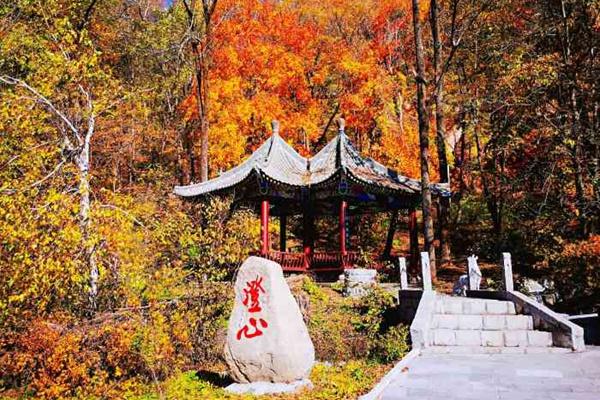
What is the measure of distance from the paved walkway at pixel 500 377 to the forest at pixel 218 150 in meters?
1.08

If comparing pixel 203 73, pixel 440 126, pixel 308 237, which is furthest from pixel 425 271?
pixel 203 73

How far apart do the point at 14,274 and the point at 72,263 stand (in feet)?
2.29

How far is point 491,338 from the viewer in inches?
349

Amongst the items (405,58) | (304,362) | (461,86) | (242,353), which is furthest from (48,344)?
(405,58)

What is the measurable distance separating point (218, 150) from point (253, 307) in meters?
16.4

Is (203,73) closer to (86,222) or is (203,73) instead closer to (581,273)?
(86,222)

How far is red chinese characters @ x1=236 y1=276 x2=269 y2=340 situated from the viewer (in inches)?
293

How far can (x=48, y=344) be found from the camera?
7.65 meters

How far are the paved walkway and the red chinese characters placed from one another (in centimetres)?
192

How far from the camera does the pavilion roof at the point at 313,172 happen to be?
16.7 meters

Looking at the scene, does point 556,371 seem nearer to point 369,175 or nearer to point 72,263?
point 72,263

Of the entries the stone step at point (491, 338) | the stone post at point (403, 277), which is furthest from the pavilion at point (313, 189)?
the stone step at point (491, 338)

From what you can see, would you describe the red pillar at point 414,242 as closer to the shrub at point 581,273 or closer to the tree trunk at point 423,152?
the tree trunk at point 423,152

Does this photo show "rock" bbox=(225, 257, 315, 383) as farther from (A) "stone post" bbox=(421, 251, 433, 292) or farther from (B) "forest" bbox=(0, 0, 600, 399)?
(A) "stone post" bbox=(421, 251, 433, 292)
